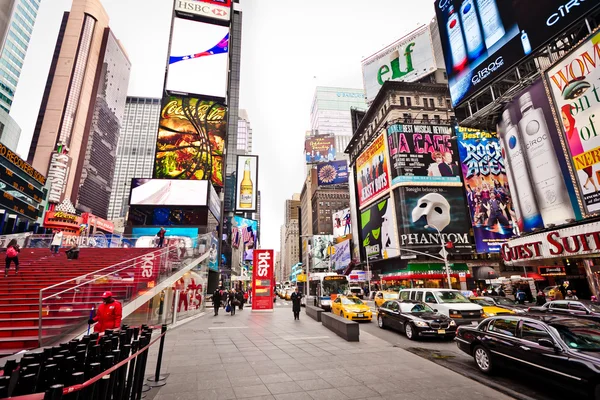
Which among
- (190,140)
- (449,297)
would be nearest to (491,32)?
(449,297)

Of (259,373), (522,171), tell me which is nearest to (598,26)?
(522,171)

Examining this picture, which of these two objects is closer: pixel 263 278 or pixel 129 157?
pixel 263 278

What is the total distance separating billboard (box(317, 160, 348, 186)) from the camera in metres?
118

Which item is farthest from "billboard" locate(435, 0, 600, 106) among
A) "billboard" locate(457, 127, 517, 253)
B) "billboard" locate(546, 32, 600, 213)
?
"billboard" locate(457, 127, 517, 253)

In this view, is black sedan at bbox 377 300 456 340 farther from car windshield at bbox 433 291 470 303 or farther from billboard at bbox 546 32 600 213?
billboard at bbox 546 32 600 213

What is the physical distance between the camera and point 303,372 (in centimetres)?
718

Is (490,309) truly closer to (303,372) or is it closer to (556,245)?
(556,245)

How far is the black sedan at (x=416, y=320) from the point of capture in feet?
37.3

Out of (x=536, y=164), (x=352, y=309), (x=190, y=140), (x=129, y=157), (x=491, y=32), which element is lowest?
(x=352, y=309)

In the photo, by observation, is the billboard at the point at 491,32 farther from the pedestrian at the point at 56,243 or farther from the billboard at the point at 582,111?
the pedestrian at the point at 56,243

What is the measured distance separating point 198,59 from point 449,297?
65.8m

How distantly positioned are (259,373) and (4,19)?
19493 millimetres

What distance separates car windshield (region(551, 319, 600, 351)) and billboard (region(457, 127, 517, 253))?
50.9m

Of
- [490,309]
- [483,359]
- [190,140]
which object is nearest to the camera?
[483,359]
